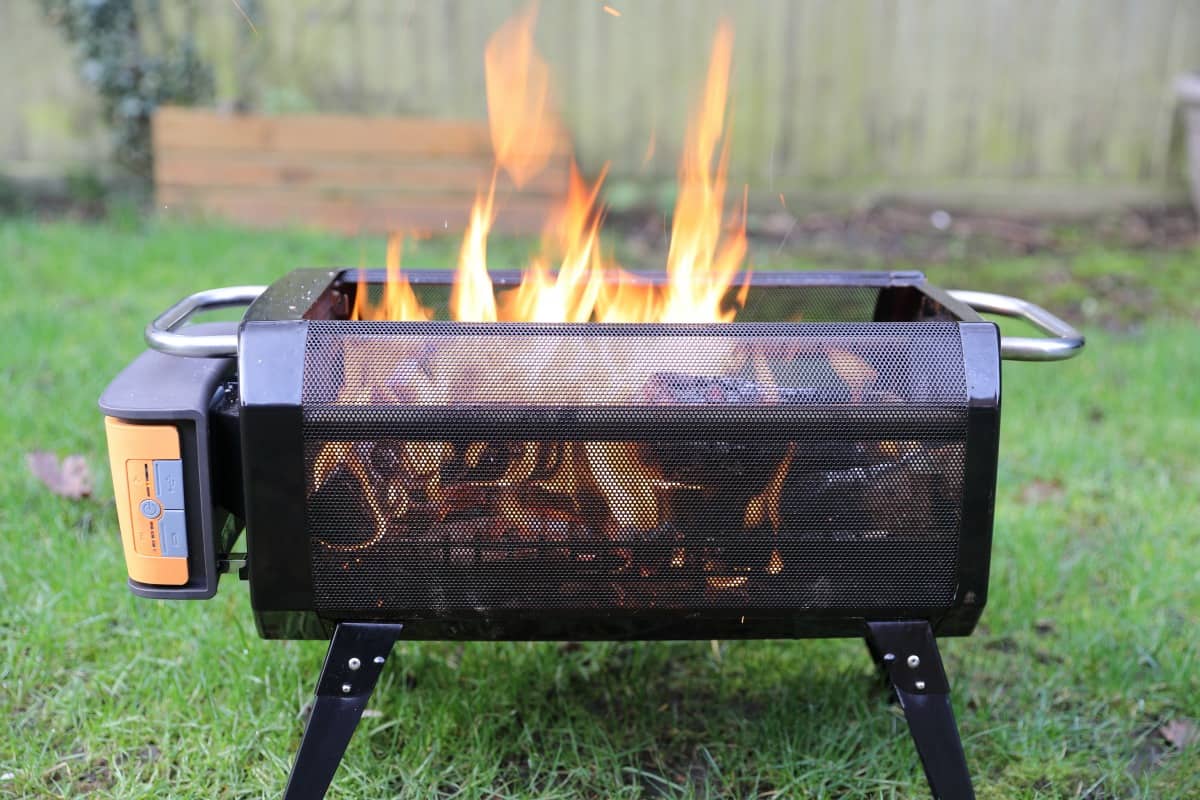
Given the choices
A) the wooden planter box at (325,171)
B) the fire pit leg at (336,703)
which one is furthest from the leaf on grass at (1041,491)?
the wooden planter box at (325,171)

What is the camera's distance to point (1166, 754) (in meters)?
1.85

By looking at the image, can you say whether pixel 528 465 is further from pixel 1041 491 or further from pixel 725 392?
pixel 1041 491

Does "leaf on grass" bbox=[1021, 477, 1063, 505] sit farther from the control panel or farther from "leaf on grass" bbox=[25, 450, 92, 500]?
"leaf on grass" bbox=[25, 450, 92, 500]

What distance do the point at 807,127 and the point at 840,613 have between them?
4.53 meters

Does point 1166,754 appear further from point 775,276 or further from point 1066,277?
point 1066,277

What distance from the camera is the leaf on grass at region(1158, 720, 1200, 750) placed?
6.12 feet

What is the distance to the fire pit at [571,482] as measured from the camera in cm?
135

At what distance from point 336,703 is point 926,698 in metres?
0.79

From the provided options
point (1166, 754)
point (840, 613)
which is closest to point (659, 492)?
point (840, 613)

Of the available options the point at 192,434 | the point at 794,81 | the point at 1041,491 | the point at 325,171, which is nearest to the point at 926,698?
the point at 192,434

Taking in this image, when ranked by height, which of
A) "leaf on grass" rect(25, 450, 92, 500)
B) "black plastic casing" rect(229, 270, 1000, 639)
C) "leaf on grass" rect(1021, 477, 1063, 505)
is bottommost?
"leaf on grass" rect(1021, 477, 1063, 505)

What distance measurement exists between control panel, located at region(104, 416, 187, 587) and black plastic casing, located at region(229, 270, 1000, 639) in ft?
0.41

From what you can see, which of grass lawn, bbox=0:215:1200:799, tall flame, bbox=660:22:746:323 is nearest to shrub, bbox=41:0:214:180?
grass lawn, bbox=0:215:1200:799

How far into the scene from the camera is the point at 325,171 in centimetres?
498
